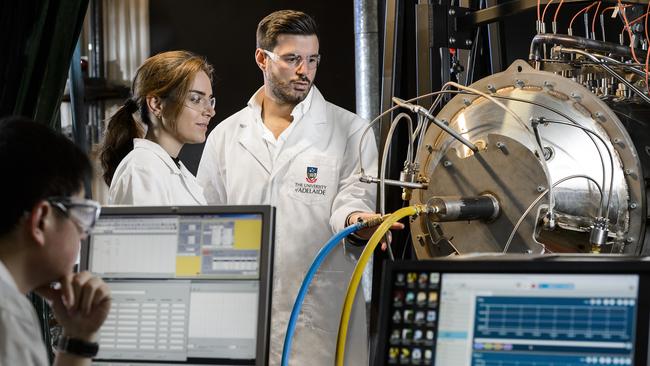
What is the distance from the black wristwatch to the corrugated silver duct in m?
2.88

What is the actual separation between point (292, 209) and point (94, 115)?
3203 mm

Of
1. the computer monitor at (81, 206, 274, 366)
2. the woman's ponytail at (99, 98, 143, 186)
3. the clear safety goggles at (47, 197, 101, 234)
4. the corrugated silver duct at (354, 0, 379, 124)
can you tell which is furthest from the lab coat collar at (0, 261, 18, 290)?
the corrugated silver duct at (354, 0, 379, 124)

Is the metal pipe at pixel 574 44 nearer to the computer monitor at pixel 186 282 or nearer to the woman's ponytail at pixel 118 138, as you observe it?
the computer monitor at pixel 186 282

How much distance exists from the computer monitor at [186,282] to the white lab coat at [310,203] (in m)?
Result: 1.13

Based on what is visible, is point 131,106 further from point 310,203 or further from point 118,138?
point 310,203

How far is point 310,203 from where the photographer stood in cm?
287

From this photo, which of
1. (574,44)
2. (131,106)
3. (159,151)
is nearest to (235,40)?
(131,106)

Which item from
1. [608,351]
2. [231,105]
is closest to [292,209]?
[608,351]

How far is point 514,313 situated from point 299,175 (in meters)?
1.74

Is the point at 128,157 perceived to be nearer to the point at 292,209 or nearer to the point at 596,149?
the point at 292,209

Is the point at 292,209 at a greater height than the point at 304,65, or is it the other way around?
the point at 304,65

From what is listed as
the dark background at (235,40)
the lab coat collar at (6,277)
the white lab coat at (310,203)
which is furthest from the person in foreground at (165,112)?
the dark background at (235,40)

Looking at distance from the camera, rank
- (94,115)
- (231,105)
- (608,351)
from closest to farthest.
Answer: (608,351)
(231,105)
(94,115)

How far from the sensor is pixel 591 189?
1904 millimetres
